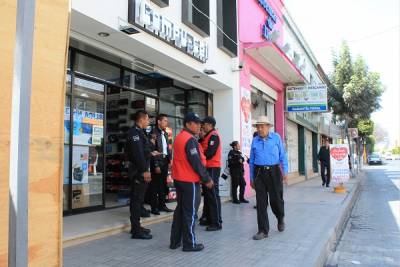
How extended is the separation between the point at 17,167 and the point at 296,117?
61.4 feet

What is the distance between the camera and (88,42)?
6992 millimetres

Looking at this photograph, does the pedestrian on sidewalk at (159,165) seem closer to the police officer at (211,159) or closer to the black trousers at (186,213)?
the police officer at (211,159)

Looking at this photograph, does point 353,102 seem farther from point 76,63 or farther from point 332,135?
point 76,63

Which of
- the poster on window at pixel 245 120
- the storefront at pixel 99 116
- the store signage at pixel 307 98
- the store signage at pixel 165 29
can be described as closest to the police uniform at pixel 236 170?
the poster on window at pixel 245 120

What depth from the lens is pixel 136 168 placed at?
598cm

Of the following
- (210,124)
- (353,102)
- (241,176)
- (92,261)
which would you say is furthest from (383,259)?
(353,102)

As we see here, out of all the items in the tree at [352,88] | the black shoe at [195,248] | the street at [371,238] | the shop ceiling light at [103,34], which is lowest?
the street at [371,238]

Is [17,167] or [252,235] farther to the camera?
[252,235]

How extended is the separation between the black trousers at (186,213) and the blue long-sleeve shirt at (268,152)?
145 cm

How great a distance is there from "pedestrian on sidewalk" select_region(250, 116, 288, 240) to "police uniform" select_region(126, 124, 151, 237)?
5.86 feet

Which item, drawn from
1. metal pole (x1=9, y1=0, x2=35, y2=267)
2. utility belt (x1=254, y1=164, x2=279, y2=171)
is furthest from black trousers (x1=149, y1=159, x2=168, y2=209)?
metal pole (x1=9, y1=0, x2=35, y2=267)

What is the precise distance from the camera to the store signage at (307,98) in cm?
1706

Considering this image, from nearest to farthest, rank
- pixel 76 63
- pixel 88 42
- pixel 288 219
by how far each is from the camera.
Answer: pixel 88 42, pixel 76 63, pixel 288 219

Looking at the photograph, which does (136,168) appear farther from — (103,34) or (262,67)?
(262,67)
